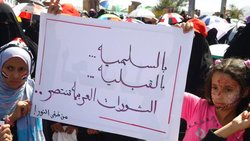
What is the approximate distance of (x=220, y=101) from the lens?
6.66ft

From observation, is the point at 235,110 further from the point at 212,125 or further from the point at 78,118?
the point at 78,118

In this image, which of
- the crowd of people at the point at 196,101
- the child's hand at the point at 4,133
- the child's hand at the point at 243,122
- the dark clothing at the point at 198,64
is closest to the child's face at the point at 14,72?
the crowd of people at the point at 196,101

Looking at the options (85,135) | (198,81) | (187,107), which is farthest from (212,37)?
(187,107)

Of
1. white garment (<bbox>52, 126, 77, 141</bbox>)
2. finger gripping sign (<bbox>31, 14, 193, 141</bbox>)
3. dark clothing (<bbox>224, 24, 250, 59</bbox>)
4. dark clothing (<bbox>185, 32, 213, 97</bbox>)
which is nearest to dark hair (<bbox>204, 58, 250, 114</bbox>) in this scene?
finger gripping sign (<bbox>31, 14, 193, 141</bbox>)

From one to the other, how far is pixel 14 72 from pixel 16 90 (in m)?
0.11

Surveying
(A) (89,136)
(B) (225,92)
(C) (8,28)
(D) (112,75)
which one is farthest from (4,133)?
(C) (8,28)

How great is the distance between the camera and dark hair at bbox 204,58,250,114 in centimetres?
208

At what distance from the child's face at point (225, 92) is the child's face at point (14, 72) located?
962 millimetres

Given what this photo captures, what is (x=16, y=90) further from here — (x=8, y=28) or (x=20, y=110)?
(x=8, y=28)

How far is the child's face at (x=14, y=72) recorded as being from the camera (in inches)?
86.8

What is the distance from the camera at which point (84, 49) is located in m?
2.23

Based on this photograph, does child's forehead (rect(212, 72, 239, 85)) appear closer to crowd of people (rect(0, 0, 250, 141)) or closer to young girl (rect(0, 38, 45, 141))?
crowd of people (rect(0, 0, 250, 141))

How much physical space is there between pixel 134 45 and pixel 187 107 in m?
0.42

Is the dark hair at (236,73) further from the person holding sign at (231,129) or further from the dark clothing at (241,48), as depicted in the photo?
the dark clothing at (241,48)
